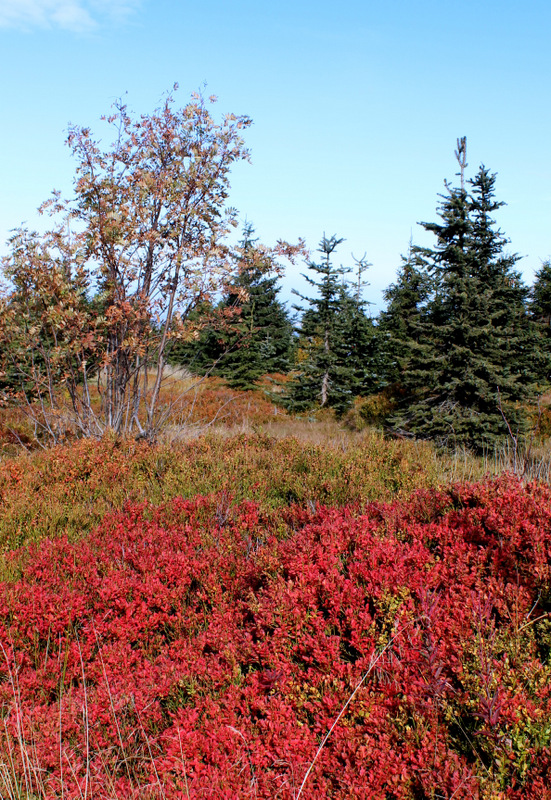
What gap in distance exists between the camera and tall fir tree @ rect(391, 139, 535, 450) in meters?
11.9

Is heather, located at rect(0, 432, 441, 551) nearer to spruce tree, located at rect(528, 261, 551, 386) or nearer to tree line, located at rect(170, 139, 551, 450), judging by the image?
tree line, located at rect(170, 139, 551, 450)

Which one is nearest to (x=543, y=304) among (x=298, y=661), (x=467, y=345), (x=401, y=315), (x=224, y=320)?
(x=401, y=315)

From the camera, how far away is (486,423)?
1187 centimetres

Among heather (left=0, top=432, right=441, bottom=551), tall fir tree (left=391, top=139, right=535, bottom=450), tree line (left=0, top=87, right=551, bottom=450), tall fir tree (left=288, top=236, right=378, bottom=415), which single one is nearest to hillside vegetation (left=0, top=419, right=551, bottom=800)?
heather (left=0, top=432, right=441, bottom=551)

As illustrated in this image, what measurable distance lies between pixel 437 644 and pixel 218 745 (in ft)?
3.28

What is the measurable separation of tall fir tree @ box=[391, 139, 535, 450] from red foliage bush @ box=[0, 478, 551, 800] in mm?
8689

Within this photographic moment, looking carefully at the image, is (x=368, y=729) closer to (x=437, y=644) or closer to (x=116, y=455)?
(x=437, y=644)

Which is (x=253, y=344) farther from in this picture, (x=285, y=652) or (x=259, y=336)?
(x=285, y=652)

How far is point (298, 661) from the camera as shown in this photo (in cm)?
254

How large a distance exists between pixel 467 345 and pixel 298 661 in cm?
1087

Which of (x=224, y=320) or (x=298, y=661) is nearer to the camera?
(x=298, y=661)

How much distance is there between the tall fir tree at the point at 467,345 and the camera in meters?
11.9

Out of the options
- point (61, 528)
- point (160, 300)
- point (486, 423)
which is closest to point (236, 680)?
point (61, 528)

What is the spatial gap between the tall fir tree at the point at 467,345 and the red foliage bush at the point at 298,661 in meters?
8.69
